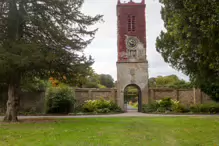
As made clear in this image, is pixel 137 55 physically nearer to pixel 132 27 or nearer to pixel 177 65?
pixel 132 27

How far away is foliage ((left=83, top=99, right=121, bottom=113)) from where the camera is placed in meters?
24.3

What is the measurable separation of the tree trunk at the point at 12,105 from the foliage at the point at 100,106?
949 centimetres

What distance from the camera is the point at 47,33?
50.6ft

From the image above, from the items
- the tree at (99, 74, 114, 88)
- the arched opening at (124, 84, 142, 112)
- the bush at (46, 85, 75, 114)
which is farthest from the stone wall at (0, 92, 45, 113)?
the tree at (99, 74, 114, 88)

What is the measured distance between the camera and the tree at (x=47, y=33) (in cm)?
1461

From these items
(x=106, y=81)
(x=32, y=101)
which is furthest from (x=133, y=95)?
(x=32, y=101)

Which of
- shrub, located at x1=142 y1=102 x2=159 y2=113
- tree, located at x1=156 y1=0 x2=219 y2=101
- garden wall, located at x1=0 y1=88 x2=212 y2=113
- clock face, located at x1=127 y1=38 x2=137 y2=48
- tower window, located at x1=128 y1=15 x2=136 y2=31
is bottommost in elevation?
shrub, located at x1=142 y1=102 x2=159 y2=113

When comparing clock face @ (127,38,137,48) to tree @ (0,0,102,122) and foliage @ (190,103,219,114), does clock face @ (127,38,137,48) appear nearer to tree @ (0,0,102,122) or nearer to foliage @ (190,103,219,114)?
foliage @ (190,103,219,114)

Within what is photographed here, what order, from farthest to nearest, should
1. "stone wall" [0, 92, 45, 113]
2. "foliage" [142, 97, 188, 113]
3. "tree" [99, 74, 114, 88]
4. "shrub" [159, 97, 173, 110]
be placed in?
"tree" [99, 74, 114, 88] → "shrub" [159, 97, 173, 110] → "stone wall" [0, 92, 45, 113] → "foliage" [142, 97, 188, 113]

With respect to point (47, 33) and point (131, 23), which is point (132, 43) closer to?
point (131, 23)

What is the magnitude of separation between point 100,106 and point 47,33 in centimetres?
1106

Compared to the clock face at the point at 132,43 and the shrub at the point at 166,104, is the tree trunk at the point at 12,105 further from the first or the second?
the clock face at the point at 132,43

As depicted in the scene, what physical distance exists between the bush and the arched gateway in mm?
5145

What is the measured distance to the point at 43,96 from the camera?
25.2 meters
